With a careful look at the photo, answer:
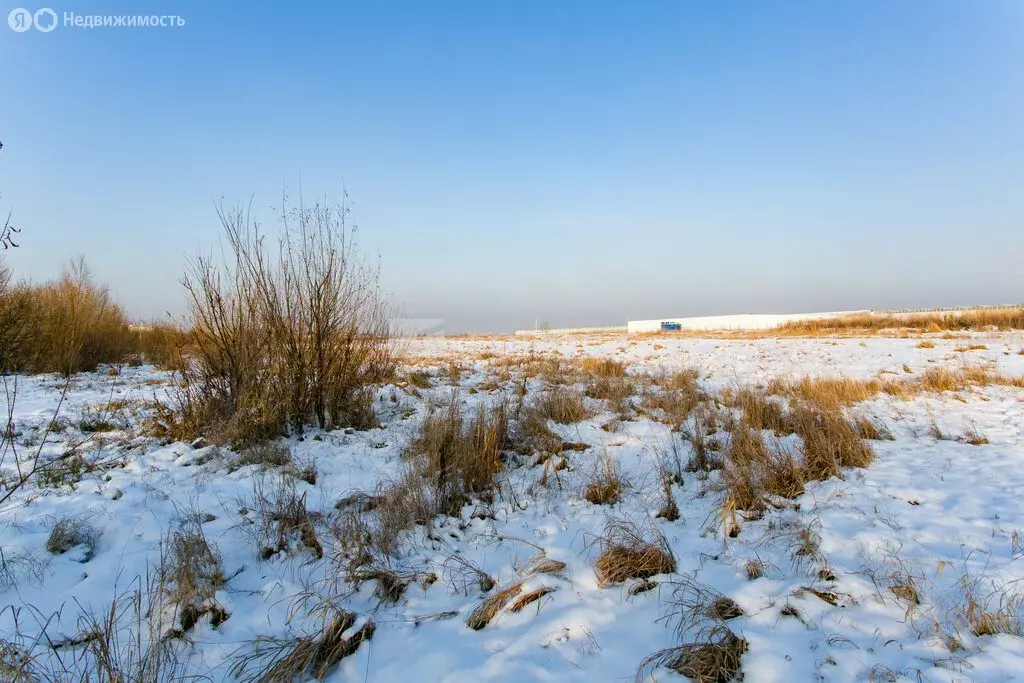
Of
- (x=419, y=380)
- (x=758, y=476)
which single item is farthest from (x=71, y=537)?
(x=419, y=380)

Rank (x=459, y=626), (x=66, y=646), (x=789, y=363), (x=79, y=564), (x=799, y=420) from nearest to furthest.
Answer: (x=66, y=646) < (x=459, y=626) < (x=79, y=564) < (x=799, y=420) < (x=789, y=363)

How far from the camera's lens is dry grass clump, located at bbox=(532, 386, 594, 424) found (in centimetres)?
566

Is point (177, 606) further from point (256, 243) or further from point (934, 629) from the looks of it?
point (256, 243)

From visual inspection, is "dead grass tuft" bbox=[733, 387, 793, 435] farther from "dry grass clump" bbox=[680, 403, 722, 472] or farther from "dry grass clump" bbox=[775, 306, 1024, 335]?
"dry grass clump" bbox=[775, 306, 1024, 335]

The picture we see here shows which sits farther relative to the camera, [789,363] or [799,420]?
[789,363]

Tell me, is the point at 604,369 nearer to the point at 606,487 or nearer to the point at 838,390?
the point at 838,390

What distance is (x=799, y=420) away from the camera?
514 centimetres

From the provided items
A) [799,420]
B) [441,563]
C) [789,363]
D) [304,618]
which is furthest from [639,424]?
[789,363]

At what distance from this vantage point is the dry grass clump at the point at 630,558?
8.95 feet

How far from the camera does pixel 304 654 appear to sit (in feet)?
7.26

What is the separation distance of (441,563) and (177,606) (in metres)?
1.39

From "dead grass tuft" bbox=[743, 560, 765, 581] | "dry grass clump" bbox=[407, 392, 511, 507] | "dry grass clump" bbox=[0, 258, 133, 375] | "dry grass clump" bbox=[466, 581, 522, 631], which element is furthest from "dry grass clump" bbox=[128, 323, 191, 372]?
"dead grass tuft" bbox=[743, 560, 765, 581]

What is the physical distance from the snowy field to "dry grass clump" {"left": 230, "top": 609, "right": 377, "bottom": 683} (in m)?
0.03

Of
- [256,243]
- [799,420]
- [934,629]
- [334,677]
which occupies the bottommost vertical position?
[334,677]
